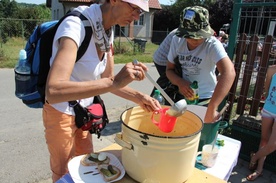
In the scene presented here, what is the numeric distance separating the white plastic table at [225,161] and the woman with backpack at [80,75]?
561mm

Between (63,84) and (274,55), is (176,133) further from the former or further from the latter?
(274,55)

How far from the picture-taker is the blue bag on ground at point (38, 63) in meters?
1.37

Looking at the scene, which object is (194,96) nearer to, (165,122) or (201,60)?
(201,60)

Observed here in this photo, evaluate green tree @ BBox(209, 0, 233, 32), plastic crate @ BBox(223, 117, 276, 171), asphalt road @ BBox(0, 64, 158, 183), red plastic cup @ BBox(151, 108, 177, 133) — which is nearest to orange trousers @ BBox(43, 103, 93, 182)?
red plastic cup @ BBox(151, 108, 177, 133)

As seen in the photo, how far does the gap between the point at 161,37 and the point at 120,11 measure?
71.1 feet

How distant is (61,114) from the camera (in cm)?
144

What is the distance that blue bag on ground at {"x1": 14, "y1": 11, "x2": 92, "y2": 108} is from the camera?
1374 mm

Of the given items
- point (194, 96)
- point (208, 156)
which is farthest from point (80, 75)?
point (194, 96)

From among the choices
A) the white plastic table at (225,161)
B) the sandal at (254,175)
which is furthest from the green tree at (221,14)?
the white plastic table at (225,161)

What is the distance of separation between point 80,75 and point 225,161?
1066 mm

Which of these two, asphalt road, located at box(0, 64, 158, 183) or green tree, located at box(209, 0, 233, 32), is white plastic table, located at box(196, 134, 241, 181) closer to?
asphalt road, located at box(0, 64, 158, 183)

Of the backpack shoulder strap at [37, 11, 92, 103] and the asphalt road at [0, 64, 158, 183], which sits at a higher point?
the backpack shoulder strap at [37, 11, 92, 103]

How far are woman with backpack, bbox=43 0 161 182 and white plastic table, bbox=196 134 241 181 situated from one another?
1.84ft

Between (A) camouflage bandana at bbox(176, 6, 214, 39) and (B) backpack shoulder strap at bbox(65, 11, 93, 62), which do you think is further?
(A) camouflage bandana at bbox(176, 6, 214, 39)
